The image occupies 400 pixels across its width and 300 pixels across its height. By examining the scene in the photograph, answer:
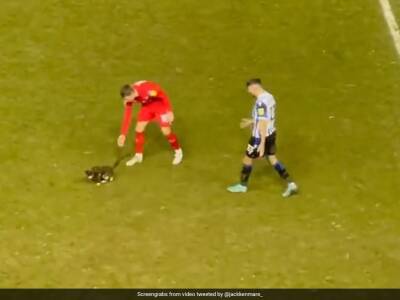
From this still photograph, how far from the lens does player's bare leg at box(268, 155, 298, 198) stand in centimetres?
1220

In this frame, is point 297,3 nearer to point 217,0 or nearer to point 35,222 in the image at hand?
point 217,0

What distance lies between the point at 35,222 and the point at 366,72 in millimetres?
6941

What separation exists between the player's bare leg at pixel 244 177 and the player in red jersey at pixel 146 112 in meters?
1.13

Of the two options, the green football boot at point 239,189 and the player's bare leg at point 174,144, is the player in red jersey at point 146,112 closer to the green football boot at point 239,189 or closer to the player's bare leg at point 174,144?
the player's bare leg at point 174,144

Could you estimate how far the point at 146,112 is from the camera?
12531 millimetres

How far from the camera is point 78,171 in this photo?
13039mm

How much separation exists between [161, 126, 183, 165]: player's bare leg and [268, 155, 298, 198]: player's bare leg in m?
1.65

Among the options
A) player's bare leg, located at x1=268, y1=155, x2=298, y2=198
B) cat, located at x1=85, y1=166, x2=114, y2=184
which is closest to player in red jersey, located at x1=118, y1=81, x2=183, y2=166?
cat, located at x1=85, y1=166, x2=114, y2=184

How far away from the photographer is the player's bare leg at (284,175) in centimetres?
1220

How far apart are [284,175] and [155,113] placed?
2.15 m
